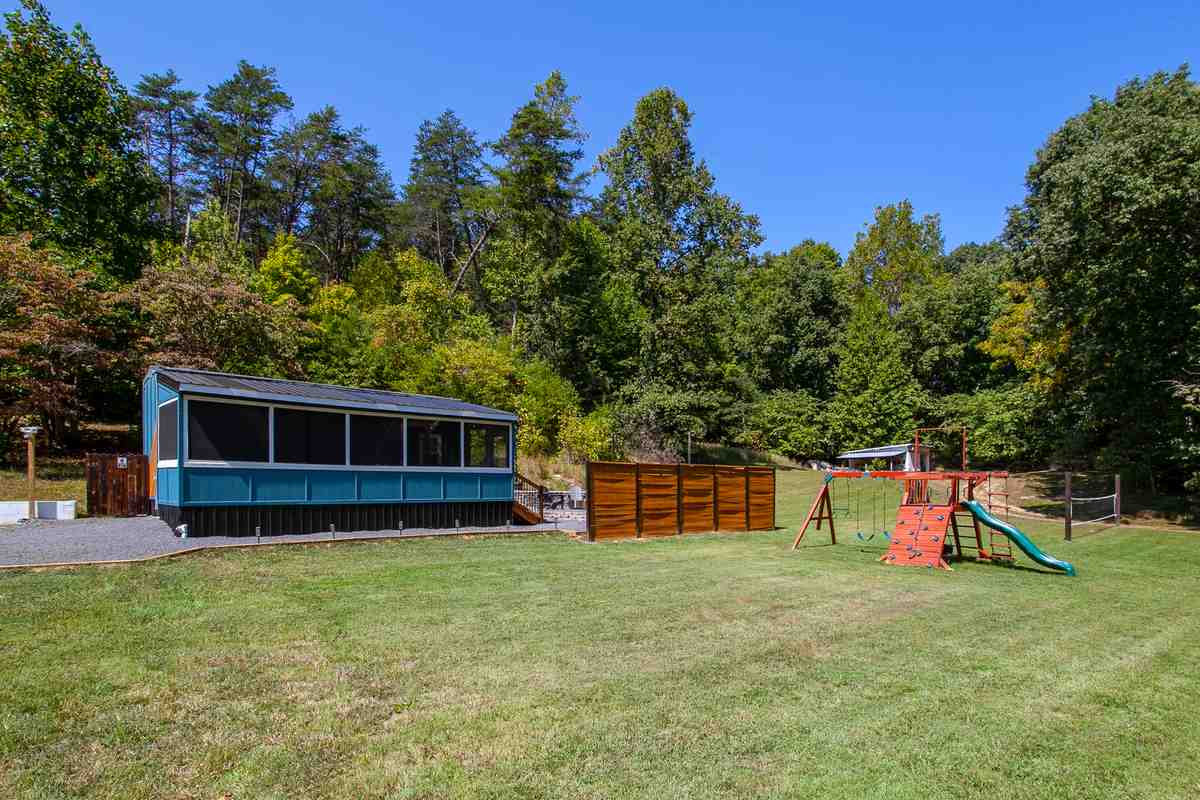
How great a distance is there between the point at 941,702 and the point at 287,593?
21.7ft

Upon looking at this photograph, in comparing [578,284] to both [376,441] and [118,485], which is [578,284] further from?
[118,485]

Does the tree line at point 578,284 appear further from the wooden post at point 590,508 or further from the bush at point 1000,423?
the wooden post at point 590,508

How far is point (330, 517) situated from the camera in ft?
44.8

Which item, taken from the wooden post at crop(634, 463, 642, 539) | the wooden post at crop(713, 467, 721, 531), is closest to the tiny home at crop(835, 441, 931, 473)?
the wooden post at crop(713, 467, 721, 531)

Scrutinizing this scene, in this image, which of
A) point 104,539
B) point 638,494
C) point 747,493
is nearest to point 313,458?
point 104,539

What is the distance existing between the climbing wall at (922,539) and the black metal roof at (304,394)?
8873 millimetres

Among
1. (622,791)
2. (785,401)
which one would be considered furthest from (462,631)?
(785,401)

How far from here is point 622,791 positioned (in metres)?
3.25

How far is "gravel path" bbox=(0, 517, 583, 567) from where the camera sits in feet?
31.0

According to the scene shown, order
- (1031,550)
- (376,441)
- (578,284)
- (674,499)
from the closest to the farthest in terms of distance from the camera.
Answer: (1031,550) < (376,441) < (674,499) < (578,284)

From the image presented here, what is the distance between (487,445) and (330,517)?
406 centimetres

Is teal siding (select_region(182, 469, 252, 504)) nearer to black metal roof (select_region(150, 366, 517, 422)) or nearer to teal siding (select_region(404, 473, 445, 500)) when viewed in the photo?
black metal roof (select_region(150, 366, 517, 422))

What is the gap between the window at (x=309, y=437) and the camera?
1307 centimetres

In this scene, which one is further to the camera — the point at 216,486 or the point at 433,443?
the point at 433,443
